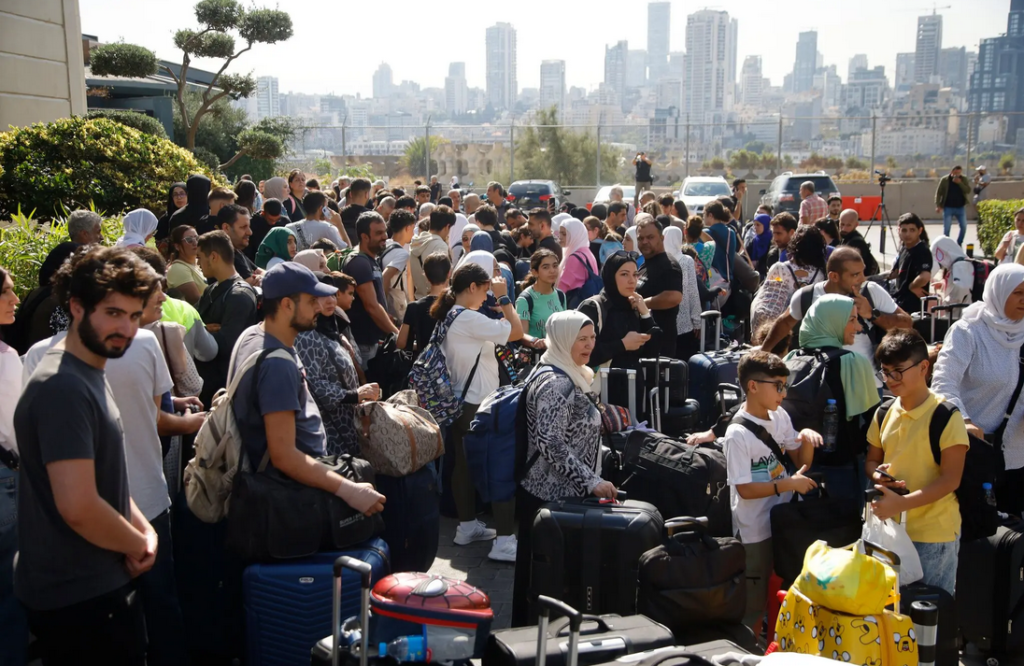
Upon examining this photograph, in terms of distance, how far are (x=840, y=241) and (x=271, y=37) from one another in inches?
913

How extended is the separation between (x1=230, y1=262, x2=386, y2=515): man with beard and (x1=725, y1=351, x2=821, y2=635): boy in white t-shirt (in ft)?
5.72

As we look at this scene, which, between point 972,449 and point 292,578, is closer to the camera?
point 292,578

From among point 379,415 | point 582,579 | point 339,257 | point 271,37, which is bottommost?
point 582,579

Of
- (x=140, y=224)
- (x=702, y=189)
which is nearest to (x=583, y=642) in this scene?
(x=140, y=224)

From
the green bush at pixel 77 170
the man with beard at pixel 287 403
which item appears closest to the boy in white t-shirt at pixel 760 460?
the man with beard at pixel 287 403

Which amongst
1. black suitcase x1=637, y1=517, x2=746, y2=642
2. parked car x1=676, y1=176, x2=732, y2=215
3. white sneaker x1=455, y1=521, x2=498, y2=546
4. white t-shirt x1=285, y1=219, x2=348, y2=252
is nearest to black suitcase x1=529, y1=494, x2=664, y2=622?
black suitcase x1=637, y1=517, x2=746, y2=642

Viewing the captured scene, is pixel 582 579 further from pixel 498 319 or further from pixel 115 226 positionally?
pixel 115 226

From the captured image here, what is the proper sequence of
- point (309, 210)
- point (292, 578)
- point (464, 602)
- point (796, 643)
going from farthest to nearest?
point (309, 210)
point (292, 578)
point (796, 643)
point (464, 602)

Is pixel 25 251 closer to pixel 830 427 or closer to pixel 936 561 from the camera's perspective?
pixel 830 427

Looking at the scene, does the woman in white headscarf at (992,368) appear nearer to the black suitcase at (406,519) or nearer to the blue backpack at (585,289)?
the black suitcase at (406,519)

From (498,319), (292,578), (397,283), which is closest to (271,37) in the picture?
(397,283)

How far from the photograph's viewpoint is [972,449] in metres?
4.10

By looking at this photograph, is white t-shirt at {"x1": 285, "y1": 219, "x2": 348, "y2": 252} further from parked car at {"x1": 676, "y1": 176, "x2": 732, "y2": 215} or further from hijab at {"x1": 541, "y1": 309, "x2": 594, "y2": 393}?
parked car at {"x1": 676, "y1": 176, "x2": 732, "y2": 215}

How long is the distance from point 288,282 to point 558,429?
1.49 metres
